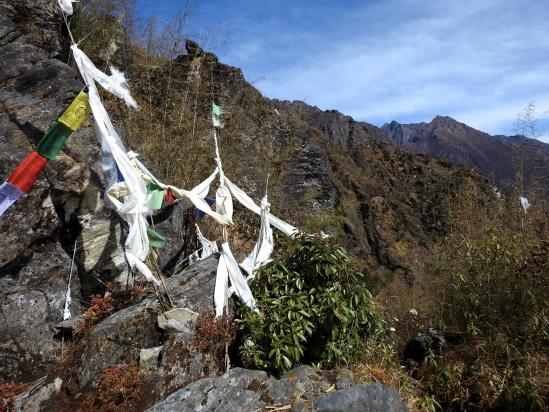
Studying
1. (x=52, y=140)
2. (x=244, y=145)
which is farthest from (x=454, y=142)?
(x=52, y=140)

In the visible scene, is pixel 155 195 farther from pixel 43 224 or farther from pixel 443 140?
pixel 443 140

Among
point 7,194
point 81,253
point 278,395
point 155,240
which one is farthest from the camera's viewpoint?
point 81,253

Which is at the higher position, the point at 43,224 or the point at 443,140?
the point at 443,140

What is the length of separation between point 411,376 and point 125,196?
320 cm

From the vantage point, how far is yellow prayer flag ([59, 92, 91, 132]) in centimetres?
366

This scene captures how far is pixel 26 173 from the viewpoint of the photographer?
3.48 meters

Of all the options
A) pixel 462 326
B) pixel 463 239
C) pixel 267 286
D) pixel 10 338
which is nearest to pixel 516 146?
pixel 463 239

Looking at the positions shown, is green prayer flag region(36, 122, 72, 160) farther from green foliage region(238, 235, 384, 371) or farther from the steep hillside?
green foliage region(238, 235, 384, 371)

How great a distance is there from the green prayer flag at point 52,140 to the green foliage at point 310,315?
2088 millimetres

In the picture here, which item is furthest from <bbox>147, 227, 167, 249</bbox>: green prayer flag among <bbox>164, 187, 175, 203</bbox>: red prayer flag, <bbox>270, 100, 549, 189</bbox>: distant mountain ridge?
<bbox>270, 100, 549, 189</bbox>: distant mountain ridge

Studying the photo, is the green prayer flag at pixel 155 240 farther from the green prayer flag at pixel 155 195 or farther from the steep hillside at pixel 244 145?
the steep hillside at pixel 244 145

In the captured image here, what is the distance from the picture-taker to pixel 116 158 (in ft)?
12.4

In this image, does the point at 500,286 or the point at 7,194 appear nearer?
the point at 7,194

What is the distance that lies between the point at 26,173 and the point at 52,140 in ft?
1.11
